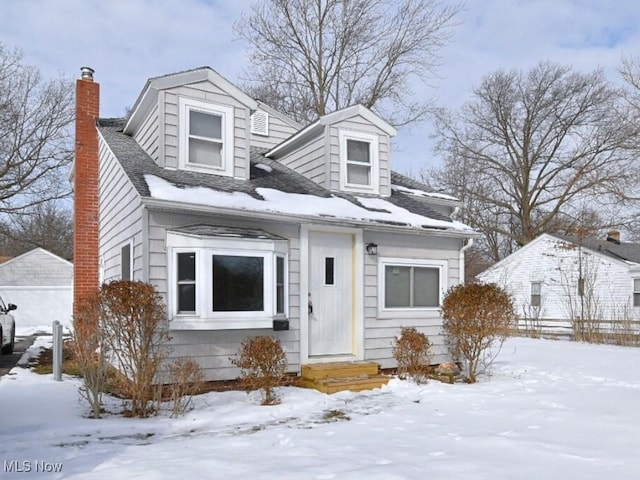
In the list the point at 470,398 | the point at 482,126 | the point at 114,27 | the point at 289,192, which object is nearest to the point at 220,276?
the point at 289,192

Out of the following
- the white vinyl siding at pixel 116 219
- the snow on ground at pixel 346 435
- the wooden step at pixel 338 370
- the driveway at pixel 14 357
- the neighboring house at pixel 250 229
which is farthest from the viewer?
the driveway at pixel 14 357

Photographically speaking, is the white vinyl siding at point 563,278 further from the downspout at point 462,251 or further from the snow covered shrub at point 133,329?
the snow covered shrub at point 133,329

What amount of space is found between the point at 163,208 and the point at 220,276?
118cm

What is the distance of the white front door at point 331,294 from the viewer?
26.5ft

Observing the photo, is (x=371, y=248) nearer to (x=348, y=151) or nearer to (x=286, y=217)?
(x=286, y=217)

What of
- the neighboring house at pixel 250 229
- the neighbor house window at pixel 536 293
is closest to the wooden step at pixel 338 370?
the neighboring house at pixel 250 229

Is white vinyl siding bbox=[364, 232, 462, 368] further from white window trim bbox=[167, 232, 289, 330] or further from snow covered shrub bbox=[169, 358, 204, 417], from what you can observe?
snow covered shrub bbox=[169, 358, 204, 417]

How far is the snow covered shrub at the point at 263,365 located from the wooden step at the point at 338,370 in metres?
1.05

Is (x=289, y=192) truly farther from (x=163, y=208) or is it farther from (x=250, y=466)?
(x=250, y=466)

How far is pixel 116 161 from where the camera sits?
830cm

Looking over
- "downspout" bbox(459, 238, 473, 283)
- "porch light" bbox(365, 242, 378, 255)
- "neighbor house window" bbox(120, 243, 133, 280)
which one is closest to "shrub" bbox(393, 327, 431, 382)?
"porch light" bbox(365, 242, 378, 255)

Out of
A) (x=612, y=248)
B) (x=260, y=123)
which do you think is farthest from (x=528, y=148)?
(x=260, y=123)

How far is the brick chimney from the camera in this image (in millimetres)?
10250

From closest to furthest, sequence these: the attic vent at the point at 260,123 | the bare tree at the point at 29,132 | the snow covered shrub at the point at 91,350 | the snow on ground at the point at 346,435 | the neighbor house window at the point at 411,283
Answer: the snow on ground at the point at 346,435, the snow covered shrub at the point at 91,350, the neighbor house window at the point at 411,283, the attic vent at the point at 260,123, the bare tree at the point at 29,132
